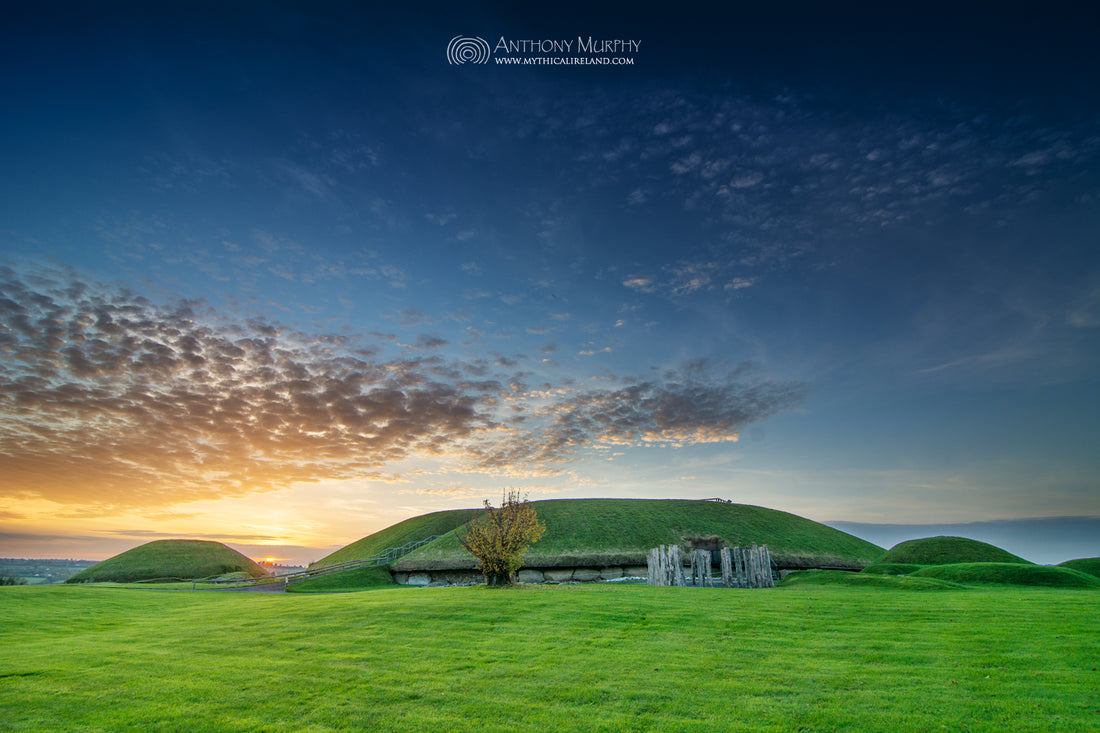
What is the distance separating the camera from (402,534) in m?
67.9

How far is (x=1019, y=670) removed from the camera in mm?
12008

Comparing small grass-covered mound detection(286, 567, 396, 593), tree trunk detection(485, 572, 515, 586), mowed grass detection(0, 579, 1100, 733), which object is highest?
tree trunk detection(485, 572, 515, 586)

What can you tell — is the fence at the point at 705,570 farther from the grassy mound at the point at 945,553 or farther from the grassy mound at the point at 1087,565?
the grassy mound at the point at 1087,565

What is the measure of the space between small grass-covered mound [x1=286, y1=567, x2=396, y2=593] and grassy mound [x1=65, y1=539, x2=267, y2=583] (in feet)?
69.4

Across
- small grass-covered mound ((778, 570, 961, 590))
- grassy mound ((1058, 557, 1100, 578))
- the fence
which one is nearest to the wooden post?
the fence

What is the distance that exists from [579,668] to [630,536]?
39.4 m

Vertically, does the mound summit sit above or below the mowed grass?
above

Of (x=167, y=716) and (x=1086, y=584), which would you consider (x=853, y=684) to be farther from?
(x=1086, y=584)

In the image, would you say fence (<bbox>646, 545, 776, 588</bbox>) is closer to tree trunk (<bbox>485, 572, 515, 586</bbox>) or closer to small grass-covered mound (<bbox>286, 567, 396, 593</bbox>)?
tree trunk (<bbox>485, 572, 515, 586</bbox>)

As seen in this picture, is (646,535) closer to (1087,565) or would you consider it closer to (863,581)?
(863,581)

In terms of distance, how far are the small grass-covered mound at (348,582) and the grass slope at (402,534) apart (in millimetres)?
14584

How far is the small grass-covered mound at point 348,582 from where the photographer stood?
4216 cm

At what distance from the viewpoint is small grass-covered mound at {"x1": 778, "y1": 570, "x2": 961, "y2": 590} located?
1110 inches

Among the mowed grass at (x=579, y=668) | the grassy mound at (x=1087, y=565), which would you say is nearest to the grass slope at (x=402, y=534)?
the mowed grass at (x=579, y=668)
